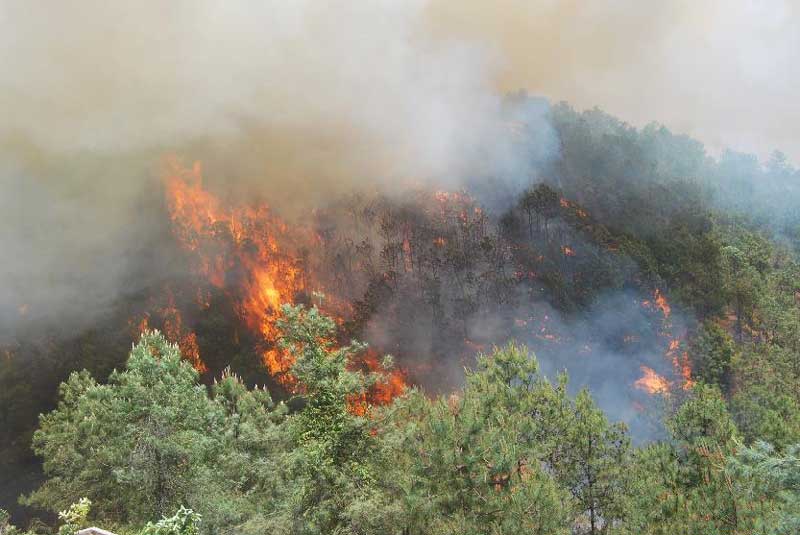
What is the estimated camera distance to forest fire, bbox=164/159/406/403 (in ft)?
333

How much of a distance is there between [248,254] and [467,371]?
8928 centimetres

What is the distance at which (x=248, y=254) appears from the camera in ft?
360

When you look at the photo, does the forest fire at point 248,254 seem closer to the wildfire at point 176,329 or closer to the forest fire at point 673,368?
the wildfire at point 176,329

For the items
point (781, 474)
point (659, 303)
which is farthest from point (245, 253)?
point (781, 474)

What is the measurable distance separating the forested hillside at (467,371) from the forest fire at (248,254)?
664 millimetres

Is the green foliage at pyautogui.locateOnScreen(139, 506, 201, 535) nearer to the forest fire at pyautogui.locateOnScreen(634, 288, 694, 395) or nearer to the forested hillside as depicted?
the forested hillside

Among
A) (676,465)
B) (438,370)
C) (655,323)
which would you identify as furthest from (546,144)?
(676,465)

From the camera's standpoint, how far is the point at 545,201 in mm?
96625

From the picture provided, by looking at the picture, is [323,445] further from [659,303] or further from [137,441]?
[659,303]

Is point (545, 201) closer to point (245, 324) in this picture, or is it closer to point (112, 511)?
point (245, 324)

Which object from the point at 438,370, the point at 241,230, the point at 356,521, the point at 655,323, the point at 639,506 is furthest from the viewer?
the point at 241,230

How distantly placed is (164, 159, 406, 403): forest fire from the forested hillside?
0.66 metres

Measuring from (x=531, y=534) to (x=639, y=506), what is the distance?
16.7 feet

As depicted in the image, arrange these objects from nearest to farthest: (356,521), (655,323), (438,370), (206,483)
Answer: (356,521) → (206,483) → (655,323) → (438,370)
